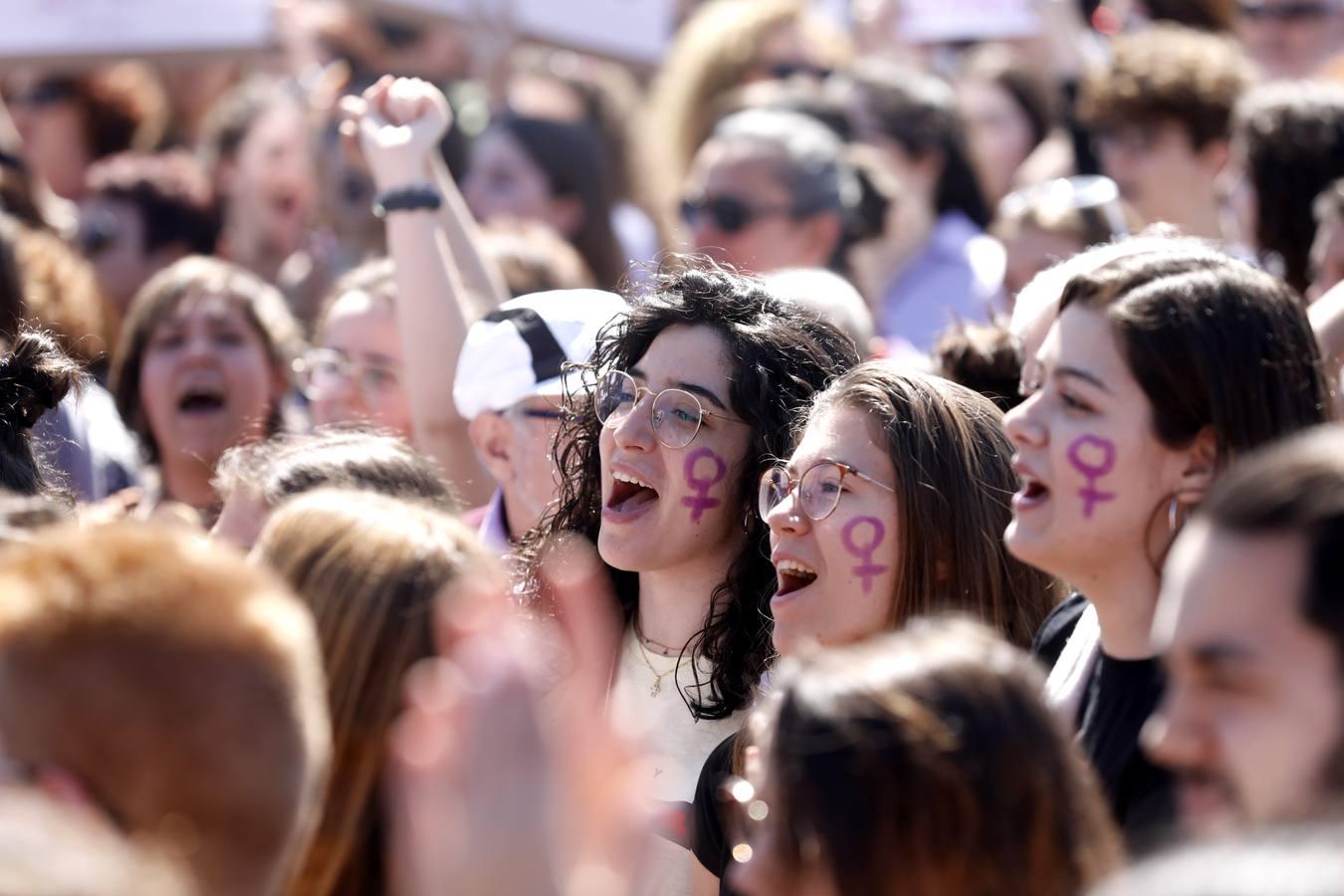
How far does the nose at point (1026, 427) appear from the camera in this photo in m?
2.78

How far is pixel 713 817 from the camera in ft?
9.56

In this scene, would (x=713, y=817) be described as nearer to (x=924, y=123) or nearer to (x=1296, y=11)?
(x=924, y=123)

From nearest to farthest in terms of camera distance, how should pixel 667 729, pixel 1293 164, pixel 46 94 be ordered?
pixel 667 729 → pixel 1293 164 → pixel 46 94

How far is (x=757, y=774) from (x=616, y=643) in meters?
1.40

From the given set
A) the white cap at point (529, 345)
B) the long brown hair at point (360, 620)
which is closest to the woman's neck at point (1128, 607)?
the long brown hair at point (360, 620)

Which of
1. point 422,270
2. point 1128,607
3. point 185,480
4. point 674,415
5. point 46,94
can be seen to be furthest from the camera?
point 46,94

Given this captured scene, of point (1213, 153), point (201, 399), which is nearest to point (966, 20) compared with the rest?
point (1213, 153)

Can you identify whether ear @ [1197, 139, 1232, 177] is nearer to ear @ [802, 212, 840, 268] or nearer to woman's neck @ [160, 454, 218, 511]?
ear @ [802, 212, 840, 268]

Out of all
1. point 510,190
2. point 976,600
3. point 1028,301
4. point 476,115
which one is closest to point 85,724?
point 976,600

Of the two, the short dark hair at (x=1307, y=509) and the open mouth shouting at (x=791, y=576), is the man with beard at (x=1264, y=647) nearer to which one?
the short dark hair at (x=1307, y=509)

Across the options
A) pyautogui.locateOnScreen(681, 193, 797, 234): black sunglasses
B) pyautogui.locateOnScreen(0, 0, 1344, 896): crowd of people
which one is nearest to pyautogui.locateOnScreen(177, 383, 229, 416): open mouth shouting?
pyautogui.locateOnScreen(0, 0, 1344, 896): crowd of people

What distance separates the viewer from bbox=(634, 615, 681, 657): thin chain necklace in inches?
134

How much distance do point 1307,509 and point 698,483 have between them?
1.72m

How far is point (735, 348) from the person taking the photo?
136 inches
